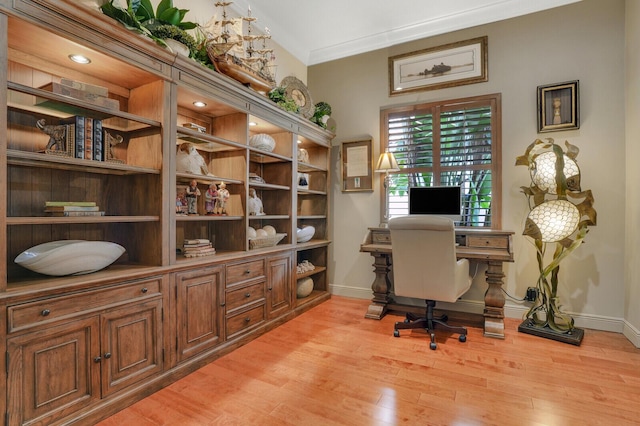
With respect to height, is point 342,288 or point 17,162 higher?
point 17,162

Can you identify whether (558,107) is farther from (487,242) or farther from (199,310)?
(199,310)

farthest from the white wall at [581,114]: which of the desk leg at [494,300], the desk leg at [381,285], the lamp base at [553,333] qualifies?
the desk leg at [381,285]

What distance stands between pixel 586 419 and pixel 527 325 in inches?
52.7

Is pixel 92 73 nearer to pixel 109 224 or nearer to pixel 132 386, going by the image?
pixel 109 224

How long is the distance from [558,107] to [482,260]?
1.67 meters

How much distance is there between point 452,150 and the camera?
141 inches

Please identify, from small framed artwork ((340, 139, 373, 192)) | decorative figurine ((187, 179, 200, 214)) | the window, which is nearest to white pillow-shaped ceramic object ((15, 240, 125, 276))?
decorative figurine ((187, 179, 200, 214))

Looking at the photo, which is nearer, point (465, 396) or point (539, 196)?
point (465, 396)

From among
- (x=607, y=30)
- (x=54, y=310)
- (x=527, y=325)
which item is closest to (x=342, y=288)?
(x=527, y=325)

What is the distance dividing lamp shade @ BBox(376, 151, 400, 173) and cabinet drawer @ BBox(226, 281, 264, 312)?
180cm

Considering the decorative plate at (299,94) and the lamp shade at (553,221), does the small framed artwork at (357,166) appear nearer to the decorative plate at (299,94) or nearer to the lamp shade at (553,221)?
the decorative plate at (299,94)

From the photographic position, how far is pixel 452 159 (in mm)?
3574

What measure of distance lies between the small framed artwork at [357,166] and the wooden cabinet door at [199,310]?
7.05ft

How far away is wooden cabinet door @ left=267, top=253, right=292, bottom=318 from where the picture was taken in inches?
119
